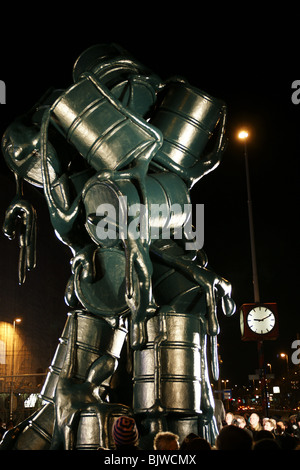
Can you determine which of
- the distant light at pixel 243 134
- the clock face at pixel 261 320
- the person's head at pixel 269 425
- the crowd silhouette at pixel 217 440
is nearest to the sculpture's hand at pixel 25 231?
the crowd silhouette at pixel 217 440

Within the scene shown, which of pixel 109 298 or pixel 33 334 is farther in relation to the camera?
pixel 33 334

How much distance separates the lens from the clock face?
1236 centimetres

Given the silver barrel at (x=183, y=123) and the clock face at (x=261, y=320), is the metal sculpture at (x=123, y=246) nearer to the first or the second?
the silver barrel at (x=183, y=123)

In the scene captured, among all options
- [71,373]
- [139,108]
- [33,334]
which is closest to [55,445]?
[71,373]

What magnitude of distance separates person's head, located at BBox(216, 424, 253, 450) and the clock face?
918 cm

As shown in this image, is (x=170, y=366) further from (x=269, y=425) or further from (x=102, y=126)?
(x=269, y=425)

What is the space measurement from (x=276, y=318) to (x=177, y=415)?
268 inches

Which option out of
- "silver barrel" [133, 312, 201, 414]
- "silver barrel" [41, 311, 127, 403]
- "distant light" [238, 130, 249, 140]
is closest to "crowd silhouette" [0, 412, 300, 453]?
"silver barrel" [133, 312, 201, 414]

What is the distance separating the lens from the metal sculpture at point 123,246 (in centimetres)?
627

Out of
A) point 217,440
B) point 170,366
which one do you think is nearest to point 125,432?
point 217,440

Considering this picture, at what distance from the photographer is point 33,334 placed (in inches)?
1305

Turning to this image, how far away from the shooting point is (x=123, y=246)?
22.3 ft

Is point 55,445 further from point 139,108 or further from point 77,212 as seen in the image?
point 139,108

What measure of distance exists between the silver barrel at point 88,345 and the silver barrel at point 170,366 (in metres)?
0.38
